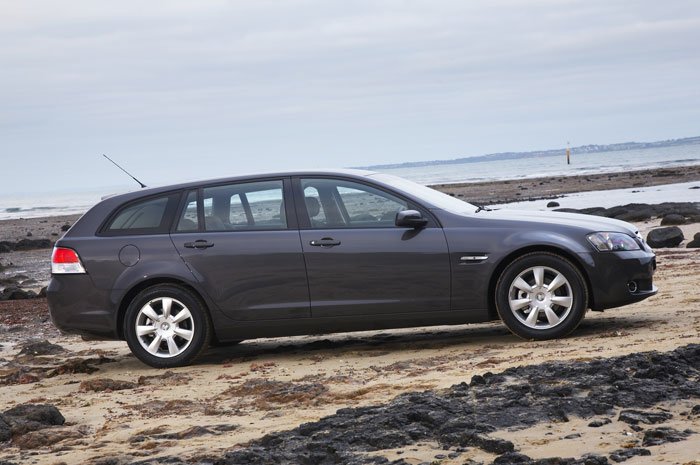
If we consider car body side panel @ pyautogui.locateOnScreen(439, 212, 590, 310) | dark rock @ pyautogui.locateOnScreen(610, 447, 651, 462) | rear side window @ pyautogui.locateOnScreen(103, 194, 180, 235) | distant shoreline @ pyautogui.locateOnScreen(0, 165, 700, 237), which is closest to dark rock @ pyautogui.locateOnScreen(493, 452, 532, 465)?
dark rock @ pyautogui.locateOnScreen(610, 447, 651, 462)

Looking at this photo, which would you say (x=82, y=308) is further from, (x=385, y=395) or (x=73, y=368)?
(x=385, y=395)

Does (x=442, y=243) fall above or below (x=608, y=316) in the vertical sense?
above

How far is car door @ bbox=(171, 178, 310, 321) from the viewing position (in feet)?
31.8

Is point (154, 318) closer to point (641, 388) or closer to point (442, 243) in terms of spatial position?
point (442, 243)

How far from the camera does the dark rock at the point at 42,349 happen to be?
11398mm

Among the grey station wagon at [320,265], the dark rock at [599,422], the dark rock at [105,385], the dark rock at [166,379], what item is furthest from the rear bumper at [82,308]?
the dark rock at [599,422]

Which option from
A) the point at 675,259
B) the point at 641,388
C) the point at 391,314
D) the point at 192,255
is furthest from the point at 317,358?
the point at 675,259

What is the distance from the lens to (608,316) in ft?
35.5

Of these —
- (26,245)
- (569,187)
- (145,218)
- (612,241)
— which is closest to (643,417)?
(612,241)

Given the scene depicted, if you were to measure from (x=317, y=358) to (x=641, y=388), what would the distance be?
3.79m

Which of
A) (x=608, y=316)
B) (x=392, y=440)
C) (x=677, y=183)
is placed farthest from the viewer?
(x=677, y=183)

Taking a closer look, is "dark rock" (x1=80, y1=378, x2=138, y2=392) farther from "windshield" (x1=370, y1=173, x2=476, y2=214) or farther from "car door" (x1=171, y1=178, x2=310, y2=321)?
"windshield" (x1=370, y1=173, x2=476, y2=214)

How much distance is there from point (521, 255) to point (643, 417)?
12.4 feet

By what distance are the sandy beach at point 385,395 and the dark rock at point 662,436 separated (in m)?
0.01
